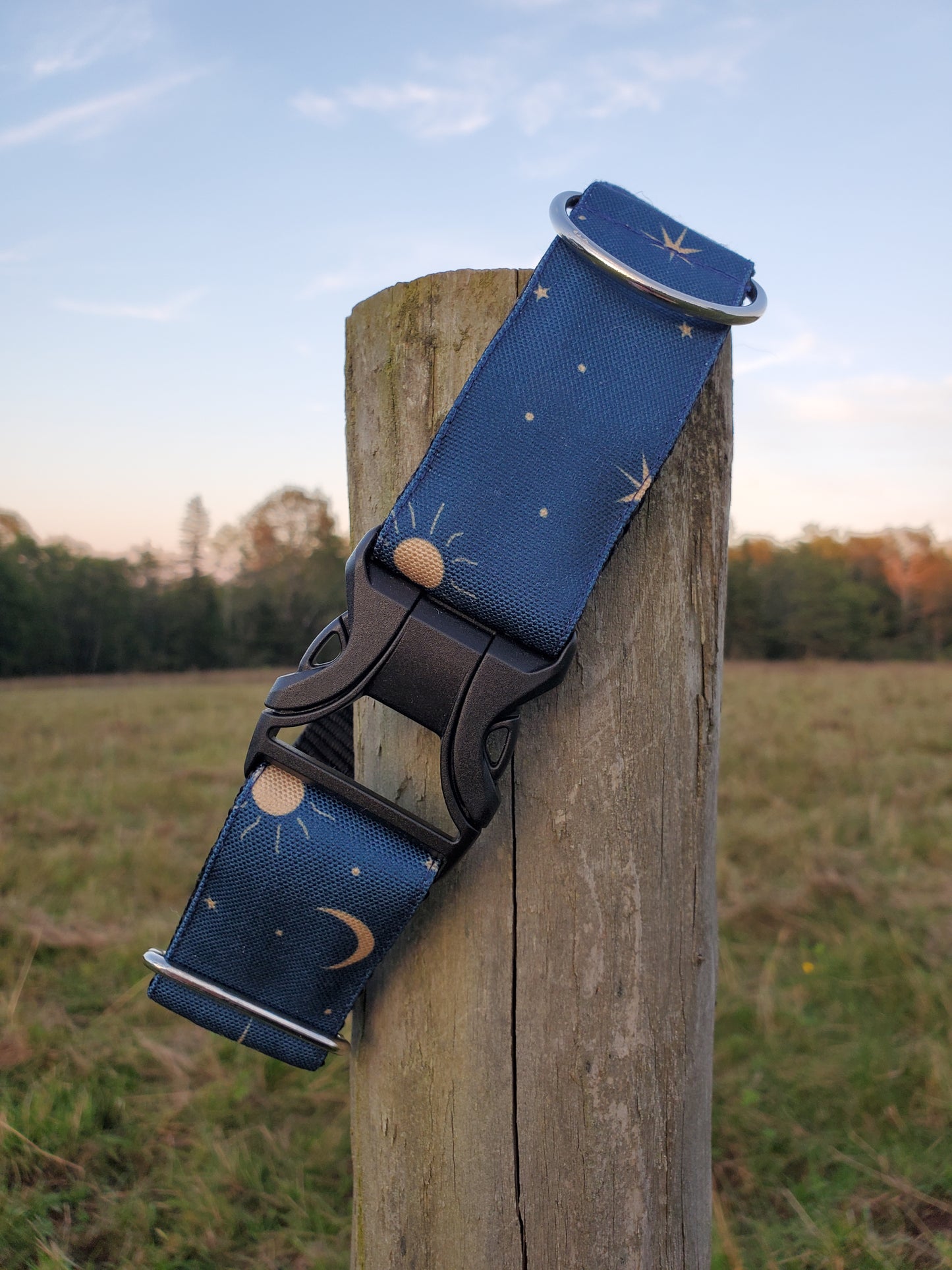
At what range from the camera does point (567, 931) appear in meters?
1.11

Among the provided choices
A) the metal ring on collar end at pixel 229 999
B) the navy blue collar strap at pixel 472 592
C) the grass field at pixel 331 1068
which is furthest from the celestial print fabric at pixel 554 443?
the grass field at pixel 331 1068

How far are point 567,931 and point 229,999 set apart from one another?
447 millimetres

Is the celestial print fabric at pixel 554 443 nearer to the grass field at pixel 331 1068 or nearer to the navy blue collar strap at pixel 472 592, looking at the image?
the navy blue collar strap at pixel 472 592

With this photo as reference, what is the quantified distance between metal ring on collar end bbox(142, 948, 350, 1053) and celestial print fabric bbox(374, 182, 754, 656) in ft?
1.92

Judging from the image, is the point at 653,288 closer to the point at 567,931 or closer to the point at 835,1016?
the point at 567,931

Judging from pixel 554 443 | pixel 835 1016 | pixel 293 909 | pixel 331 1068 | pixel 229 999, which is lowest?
pixel 331 1068

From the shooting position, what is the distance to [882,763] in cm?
745

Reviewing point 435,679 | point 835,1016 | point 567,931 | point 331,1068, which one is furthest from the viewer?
point 835,1016

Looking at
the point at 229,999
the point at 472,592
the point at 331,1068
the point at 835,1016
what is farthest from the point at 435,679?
the point at 835,1016

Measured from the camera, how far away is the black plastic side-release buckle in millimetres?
989

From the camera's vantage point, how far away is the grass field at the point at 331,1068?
2098mm

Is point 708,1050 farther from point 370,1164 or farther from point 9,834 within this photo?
point 9,834

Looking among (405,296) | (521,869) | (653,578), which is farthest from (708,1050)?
(405,296)

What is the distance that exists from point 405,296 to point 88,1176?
2380 mm
